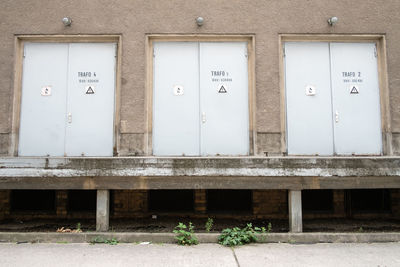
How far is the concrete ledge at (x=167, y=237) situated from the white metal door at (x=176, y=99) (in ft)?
6.39

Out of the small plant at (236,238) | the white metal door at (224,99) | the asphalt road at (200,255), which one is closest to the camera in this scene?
the asphalt road at (200,255)

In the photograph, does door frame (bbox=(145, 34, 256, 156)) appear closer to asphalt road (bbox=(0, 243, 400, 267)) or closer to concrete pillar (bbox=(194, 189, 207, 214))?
concrete pillar (bbox=(194, 189, 207, 214))

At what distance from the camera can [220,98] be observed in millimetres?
6398

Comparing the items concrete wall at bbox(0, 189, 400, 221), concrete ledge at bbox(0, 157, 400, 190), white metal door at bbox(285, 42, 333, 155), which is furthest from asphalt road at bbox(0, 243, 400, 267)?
white metal door at bbox(285, 42, 333, 155)

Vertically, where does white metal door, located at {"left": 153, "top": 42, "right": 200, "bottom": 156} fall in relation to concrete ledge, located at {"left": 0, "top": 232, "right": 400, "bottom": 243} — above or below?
above

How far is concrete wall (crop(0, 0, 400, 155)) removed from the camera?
6.26 m

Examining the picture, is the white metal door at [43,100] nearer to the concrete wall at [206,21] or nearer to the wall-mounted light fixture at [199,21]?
the concrete wall at [206,21]

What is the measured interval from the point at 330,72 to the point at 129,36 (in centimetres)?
445

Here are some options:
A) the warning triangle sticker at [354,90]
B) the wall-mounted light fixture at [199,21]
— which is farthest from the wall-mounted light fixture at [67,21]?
the warning triangle sticker at [354,90]

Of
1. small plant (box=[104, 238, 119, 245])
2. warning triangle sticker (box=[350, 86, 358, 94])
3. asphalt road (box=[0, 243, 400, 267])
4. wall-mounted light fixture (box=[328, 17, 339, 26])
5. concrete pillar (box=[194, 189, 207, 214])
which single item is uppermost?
wall-mounted light fixture (box=[328, 17, 339, 26])

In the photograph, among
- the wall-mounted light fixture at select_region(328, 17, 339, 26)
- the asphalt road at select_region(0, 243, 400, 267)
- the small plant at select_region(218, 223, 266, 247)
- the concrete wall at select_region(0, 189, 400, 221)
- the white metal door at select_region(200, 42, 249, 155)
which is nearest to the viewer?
the asphalt road at select_region(0, 243, 400, 267)

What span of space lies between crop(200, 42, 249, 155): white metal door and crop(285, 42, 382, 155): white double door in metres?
0.98

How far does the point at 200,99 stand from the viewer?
6.39 m

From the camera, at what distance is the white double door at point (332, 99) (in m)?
6.34
